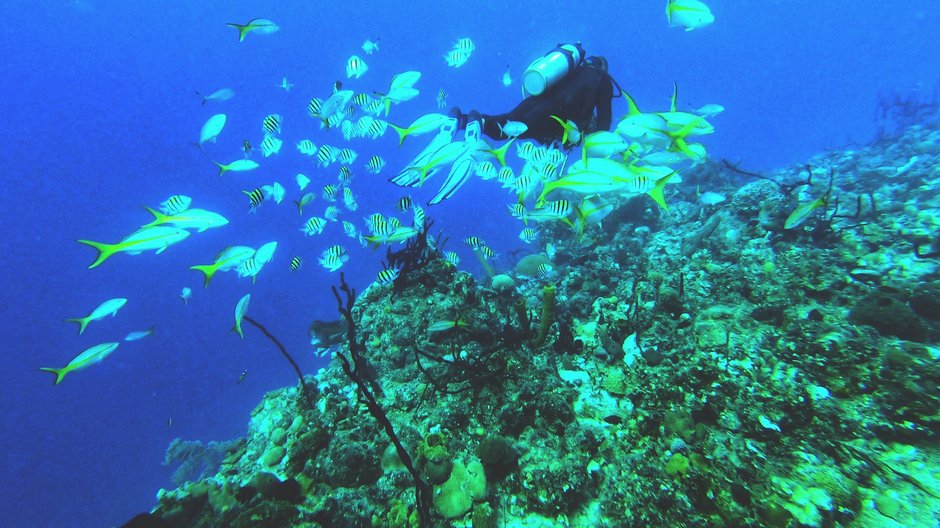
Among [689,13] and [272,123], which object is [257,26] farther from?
[689,13]

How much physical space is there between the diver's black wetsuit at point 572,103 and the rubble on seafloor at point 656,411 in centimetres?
328

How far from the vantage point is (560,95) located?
6676mm

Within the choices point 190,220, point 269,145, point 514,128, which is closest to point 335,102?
point 269,145

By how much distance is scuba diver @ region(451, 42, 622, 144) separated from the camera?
257 inches

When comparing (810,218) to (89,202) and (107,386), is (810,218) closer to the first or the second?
(107,386)

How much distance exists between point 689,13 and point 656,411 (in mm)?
5483

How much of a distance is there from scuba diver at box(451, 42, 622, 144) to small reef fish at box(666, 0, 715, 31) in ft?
4.20

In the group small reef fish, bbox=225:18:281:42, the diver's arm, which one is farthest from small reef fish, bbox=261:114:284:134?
the diver's arm

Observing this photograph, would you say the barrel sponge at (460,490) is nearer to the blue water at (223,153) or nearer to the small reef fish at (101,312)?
the small reef fish at (101,312)

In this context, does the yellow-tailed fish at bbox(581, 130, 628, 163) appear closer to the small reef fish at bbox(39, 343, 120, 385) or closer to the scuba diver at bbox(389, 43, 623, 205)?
the scuba diver at bbox(389, 43, 623, 205)

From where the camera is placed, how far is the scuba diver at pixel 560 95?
6.52 metres

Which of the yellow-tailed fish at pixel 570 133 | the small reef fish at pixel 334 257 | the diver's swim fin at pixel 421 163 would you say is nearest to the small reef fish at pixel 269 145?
the small reef fish at pixel 334 257

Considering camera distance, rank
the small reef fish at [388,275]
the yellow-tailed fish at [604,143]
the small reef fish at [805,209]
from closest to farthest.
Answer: the small reef fish at [805,209]
the yellow-tailed fish at [604,143]
the small reef fish at [388,275]

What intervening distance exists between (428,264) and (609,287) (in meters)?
2.89
